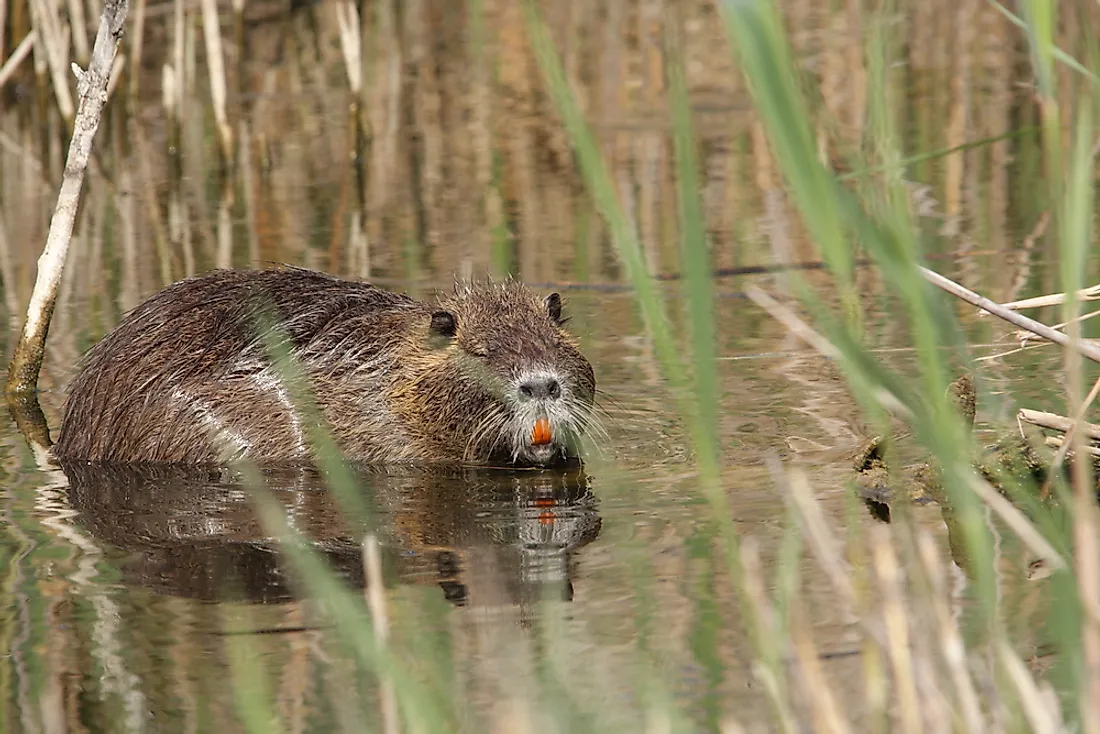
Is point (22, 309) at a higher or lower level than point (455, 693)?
higher

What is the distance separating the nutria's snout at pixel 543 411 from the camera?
4.09 m

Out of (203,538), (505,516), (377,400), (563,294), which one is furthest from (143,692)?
(563,294)

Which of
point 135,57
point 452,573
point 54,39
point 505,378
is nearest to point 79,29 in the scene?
point 54,39

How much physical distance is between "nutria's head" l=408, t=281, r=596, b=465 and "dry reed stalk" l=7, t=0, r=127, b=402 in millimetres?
1005

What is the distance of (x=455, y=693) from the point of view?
2.64 meters

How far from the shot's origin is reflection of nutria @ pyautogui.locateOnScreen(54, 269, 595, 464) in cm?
440

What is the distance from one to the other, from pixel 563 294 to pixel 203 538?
227cm

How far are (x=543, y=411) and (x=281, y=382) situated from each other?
0.75 m

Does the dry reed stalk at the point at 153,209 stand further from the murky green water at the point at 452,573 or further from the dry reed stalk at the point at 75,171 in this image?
the murky green water at the point at 452,573

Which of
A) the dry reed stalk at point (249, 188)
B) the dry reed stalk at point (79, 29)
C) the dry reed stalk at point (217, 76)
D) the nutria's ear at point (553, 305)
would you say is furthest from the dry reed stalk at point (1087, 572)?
the dry reed stalk at point (79, 29)

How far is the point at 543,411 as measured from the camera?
4090 mm

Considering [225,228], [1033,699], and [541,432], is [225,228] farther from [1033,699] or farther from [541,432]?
[1033,699]

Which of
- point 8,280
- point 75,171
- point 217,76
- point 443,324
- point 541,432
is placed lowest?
point 541,432

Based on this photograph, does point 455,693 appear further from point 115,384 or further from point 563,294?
point 563,294
